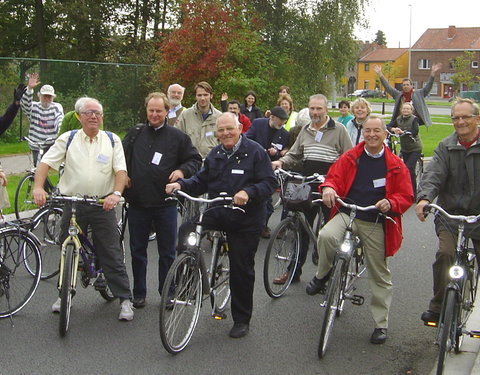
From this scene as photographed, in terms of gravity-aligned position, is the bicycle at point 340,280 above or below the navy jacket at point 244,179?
below

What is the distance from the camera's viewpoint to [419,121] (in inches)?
504

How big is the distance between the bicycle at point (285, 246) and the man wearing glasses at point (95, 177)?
1.50m

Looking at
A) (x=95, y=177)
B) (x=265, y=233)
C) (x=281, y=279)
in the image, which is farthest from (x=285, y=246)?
(x=265, y=233)

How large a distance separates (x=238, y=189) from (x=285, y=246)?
5.30ft

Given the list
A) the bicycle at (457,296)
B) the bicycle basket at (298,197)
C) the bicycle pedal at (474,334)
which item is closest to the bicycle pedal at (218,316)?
the bicycle basket at (298,197)

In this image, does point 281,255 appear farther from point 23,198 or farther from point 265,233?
point 23,198

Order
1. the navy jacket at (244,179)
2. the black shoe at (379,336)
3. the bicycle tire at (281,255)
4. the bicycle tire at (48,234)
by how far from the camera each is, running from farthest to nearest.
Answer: the bicycle tire at (48,234)
the bicycle tire at (281,255)
the black shoe at (379,336)
the navy jacket at (244,179)

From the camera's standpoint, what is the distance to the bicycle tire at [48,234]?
287 inches

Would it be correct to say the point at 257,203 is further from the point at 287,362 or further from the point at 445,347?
the point at 445,347

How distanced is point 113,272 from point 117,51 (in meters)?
26.5

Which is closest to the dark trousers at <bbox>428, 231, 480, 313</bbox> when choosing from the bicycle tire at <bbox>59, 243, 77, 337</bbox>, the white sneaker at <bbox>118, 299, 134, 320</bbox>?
the white sneaker at <bbox>118, 299, 134, 320</bbox>

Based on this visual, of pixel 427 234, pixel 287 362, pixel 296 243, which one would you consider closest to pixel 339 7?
pixel 427 234

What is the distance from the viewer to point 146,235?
6289 mm

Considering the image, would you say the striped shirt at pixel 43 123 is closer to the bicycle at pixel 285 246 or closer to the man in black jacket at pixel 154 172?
the man in black jacket at pixel 154 172
